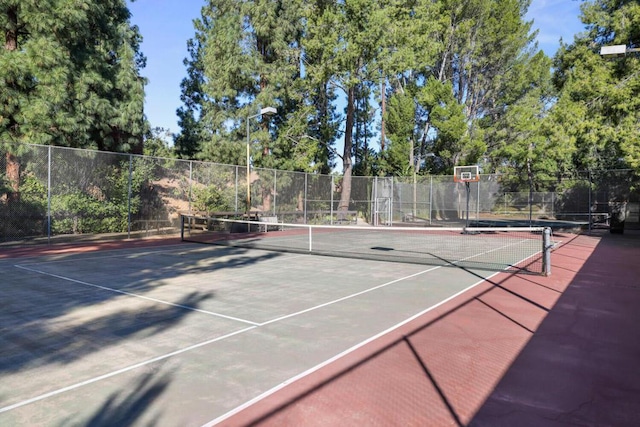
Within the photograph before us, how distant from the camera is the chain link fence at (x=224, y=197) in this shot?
53.9 feet

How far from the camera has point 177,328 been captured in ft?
19.3

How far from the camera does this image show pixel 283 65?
100 ft

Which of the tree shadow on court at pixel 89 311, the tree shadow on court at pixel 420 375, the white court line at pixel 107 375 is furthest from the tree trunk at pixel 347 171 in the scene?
the white court line at pixel 107 375

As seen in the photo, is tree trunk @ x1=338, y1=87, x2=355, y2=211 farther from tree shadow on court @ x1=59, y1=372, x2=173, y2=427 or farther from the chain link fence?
tree shadow on court @ x1=59, y1=372, x2=173, y2=427

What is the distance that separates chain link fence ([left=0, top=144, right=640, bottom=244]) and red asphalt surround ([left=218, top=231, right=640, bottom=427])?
555 inches

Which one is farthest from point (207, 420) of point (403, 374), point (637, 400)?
point (637, 400)

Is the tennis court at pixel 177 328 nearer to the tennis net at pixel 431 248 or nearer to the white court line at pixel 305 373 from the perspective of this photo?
the white court line at pixel 305 373

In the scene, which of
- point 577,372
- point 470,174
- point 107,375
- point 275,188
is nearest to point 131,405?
point 107,375

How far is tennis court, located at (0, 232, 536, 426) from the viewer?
12.5ft

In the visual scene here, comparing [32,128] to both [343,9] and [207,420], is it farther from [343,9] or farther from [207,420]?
[343,9]

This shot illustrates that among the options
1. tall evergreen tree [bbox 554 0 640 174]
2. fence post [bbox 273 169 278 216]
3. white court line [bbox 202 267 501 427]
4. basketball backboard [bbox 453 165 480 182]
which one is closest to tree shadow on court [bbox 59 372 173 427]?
white court line [bbox 202 267 501 427]

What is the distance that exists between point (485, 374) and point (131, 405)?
3.47 meters

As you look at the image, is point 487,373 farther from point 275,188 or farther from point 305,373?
point 275,188

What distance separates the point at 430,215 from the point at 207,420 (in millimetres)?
27504
